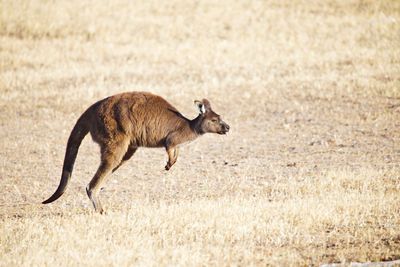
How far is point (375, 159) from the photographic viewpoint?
529 inches

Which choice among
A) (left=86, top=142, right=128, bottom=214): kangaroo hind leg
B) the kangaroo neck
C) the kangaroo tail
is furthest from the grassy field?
the kangaroo neck

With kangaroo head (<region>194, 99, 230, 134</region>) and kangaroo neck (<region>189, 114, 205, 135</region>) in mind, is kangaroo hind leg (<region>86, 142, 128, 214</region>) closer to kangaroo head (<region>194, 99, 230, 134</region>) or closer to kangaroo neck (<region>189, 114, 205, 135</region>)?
kangaroo neck (<region>189, 114, 205, 135</region>)

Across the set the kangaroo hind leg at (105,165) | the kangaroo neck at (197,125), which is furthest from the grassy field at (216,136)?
the kangaroo neck at (197,125)

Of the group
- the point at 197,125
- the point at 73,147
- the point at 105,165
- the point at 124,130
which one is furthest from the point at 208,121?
the point at 73,147

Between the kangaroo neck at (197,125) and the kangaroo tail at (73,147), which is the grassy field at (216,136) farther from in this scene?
the kangaroo neck at (197,125)

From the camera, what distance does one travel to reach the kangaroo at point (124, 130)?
32.9ft

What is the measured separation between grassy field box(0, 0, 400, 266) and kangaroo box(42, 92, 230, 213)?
0.62 meters

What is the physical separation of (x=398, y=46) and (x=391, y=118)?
733cm

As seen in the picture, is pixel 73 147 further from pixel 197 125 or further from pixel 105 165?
pixel 197 125

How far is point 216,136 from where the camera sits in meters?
16.1

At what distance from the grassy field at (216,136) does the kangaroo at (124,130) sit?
0.62 meters

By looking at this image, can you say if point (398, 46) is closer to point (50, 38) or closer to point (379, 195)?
point (50, 38)

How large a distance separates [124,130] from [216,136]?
611 cm

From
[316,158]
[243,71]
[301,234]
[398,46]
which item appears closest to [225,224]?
[301,234]
